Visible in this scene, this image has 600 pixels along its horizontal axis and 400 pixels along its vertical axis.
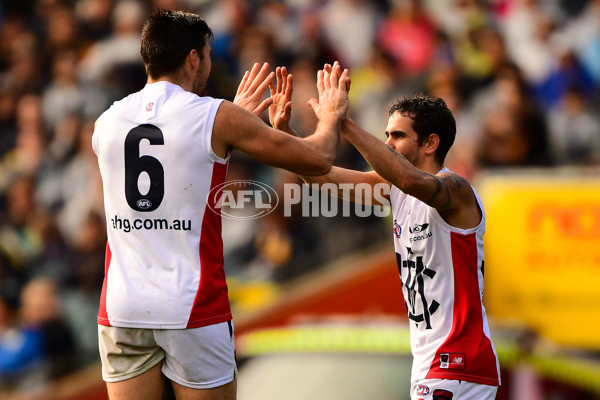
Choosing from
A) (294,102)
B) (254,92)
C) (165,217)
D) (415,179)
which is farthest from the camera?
(294,102)

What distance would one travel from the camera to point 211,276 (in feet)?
14.7

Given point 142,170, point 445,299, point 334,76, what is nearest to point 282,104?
point 334,76

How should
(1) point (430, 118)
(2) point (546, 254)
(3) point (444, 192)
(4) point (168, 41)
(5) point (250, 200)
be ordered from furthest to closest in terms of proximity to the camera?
(5) point (250, 200), (2) point (546, 254), (1) point (430, 118), (3) point (444, 192), (4) point (168, 41)

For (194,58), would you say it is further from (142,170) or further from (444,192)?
(444,192)

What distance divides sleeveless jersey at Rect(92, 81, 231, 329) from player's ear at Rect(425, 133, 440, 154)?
55.1 inches

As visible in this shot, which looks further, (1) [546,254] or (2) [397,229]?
(1) [546,254]

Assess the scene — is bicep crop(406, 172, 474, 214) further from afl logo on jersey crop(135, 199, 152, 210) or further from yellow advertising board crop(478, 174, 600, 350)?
yellow advertising board crop(478, 174, 600, 350)

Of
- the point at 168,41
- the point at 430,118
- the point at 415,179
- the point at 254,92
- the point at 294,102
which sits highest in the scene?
the point at 294,102

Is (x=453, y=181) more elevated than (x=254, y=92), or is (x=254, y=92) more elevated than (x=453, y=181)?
(x=254, y=92)

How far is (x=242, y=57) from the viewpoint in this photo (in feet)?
40.9

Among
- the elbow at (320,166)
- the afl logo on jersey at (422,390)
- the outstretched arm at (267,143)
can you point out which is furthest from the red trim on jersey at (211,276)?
the afl logo on jersey at (422,390)

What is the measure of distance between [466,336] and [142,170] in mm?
1928

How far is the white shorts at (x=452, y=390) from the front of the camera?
4.98m

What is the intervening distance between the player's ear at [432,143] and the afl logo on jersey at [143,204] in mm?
1721
